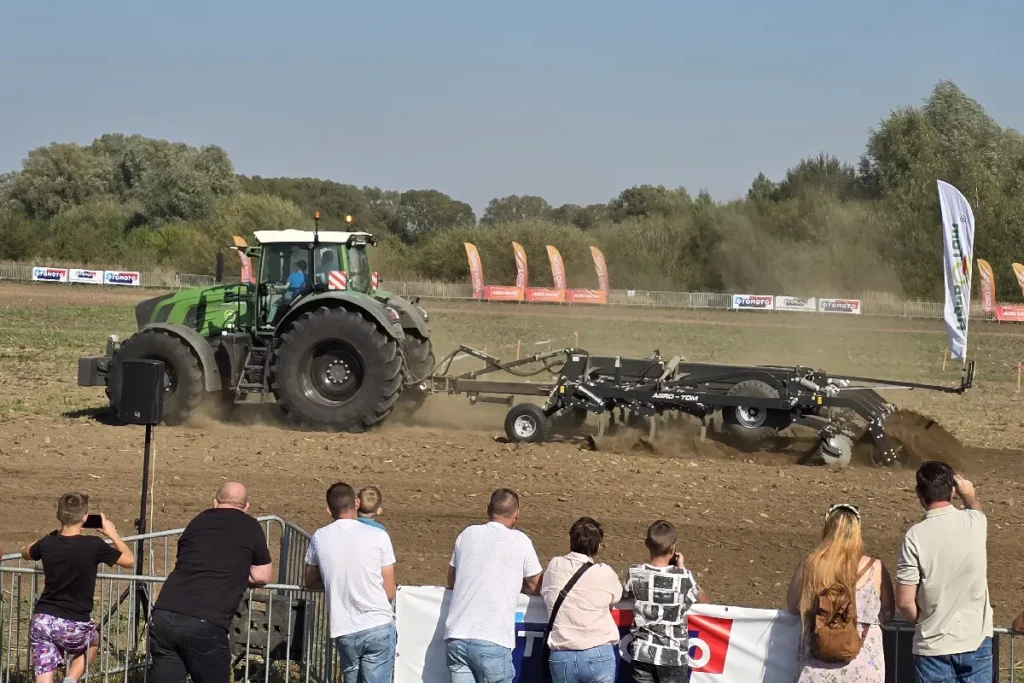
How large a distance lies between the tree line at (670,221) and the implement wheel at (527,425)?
13503 millimetres

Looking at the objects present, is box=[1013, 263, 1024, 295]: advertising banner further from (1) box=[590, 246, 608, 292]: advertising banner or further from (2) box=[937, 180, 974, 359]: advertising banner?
(2) box=[937, 180, 974, 359]: advertising banner

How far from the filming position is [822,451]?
12781 millimetres

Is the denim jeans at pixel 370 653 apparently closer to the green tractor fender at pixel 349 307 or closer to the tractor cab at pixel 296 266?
the green tractor fender at pixel 349 307

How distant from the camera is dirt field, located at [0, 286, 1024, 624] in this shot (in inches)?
373

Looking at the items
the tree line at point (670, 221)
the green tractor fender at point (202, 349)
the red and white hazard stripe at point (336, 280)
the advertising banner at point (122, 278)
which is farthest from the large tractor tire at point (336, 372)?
the advertising banner at point (122, 278)

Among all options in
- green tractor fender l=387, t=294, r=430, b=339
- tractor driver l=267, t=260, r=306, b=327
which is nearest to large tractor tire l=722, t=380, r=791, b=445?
green tractor fender l=387, t=294, r=430, b=339

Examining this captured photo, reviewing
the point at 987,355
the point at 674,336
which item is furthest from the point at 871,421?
the point at 674,336

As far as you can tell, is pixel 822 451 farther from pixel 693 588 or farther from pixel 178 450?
pixel 693 588

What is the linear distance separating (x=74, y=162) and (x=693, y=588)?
279 feet

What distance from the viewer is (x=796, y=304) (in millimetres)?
41375

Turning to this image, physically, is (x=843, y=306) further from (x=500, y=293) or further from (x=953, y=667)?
(x=953, y=667)

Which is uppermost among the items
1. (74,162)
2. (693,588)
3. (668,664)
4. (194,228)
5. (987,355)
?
(74,162)

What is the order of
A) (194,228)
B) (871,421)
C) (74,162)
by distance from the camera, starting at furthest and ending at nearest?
1. (74,162)
2. (194,228)
3. (871,421)

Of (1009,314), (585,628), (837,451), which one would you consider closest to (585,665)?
(585,628)
